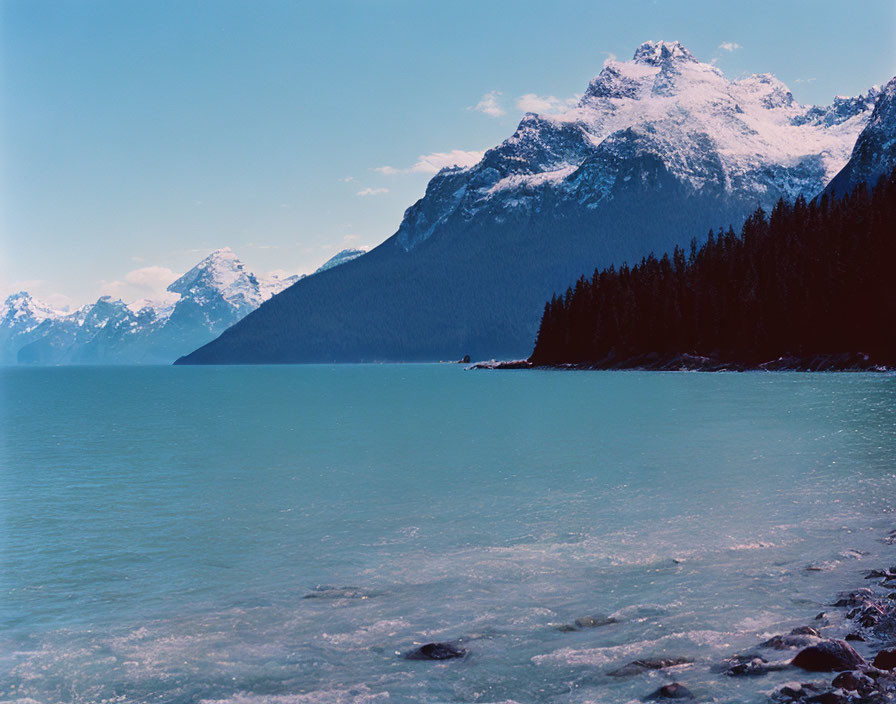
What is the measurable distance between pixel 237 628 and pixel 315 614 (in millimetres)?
1688

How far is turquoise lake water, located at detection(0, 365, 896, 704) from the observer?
13656 mm

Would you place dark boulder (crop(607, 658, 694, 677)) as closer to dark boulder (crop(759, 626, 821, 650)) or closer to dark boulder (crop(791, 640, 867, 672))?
dark boulder (crop(759, 626, 821, 650))

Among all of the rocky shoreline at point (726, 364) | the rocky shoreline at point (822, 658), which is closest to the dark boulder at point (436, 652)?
the rocky shoreline at point (822, 658)

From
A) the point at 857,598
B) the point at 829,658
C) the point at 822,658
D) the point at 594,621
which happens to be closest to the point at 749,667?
the point at 822,658

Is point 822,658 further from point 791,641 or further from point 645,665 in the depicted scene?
point 645,665

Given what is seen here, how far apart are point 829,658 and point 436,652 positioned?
21.8 feet

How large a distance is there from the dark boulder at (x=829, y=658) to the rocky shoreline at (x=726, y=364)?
118517 mm

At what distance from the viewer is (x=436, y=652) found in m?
14.2

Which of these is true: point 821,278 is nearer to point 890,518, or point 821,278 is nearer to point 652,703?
point 890,518

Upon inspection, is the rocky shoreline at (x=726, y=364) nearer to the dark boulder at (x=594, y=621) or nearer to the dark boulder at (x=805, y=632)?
the dark boulder at (x=805, y=632)

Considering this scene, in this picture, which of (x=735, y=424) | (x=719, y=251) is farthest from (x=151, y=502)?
(x=719, y=251)

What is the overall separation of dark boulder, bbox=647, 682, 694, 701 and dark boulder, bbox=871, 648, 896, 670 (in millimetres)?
2974

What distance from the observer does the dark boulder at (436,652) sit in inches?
554

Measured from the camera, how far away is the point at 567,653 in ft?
46.1
